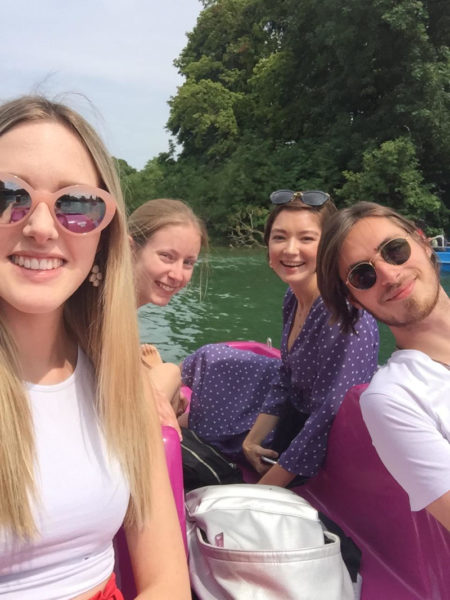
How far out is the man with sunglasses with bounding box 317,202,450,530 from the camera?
41.6 inches

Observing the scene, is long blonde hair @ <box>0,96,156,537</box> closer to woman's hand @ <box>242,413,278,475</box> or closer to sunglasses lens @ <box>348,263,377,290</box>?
sunglasses lens @ <box>348,263,377,290</box>

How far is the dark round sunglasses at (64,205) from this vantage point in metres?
0.78

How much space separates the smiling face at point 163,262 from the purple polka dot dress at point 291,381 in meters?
0.43

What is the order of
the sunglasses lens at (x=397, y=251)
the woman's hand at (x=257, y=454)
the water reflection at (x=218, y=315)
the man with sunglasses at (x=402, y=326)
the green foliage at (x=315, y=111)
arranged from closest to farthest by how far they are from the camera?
the man with sunglasses at (x=402, y=326), the sunglasses lens at (x=397, y=251), the woman's hand at (x=257, y=454), the water reflection at (x=218, y=315), the green foliage at (x=315, y=111)

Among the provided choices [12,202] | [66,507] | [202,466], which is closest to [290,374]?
[202,466]

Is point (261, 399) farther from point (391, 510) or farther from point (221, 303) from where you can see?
point (221, 303)

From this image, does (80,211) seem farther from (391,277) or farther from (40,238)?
(391,277)

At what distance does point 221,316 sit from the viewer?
26.1ft

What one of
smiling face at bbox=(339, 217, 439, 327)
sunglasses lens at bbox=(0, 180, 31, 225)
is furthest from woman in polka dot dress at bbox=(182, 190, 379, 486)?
sunglasses lens at bbox=(0, 180, 31, 225)

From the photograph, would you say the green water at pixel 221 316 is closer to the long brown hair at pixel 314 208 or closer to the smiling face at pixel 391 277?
the long brown hair at pixel 314 208

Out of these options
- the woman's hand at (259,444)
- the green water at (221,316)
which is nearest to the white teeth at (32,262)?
the woman's hand at (259,444)

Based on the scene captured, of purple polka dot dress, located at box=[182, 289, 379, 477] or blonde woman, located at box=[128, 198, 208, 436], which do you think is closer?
purple polka dot dress, located at box=[182, 289, 379, 477]

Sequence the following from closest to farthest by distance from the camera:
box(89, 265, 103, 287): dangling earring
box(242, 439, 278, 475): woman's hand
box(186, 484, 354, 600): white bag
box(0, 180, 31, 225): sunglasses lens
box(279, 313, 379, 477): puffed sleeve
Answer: box(0, 180, 31, 225): sunglasses lens
box(89, 265, 103, 287): dangling earring
box(186, 484, 354, 600): white bag
box(279, 313, 379, 477): puffed sleeve
box(242, 439, 278, 475): woman's hand

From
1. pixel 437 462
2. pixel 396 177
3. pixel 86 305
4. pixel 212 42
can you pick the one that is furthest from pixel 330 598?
pixel 212 42
